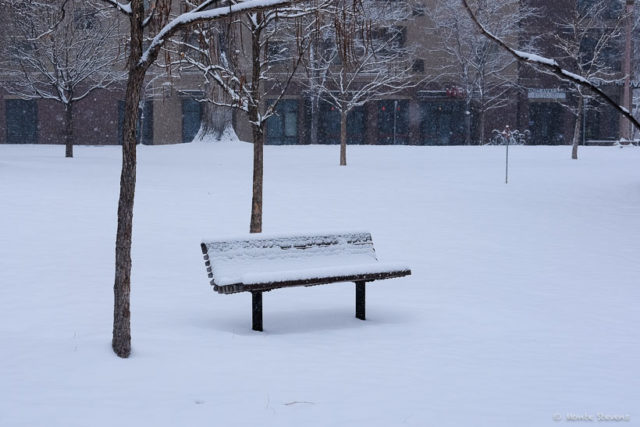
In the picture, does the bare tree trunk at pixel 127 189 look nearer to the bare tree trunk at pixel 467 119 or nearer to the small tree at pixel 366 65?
the small tree at pixel 366 65

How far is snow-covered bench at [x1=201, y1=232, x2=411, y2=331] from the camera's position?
7.93 meters

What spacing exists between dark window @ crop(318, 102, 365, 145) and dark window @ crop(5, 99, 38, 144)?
17583 mm

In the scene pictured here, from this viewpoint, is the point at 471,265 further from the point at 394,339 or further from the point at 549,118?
the point at 549,118

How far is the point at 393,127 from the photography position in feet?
165

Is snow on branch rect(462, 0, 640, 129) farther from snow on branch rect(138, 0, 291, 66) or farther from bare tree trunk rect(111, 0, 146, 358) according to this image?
bare tree trunk rect(111, 0, 146, 358)

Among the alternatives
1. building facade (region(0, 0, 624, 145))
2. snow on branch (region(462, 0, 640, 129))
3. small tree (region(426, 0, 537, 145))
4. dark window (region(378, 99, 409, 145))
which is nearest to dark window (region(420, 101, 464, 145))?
building facade (region(0, 0, 624, 145))

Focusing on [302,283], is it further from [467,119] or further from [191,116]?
[191,116]

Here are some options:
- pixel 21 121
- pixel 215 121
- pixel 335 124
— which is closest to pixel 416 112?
pixel 335 124

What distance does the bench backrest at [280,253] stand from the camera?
8172mm

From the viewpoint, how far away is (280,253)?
8641 mm

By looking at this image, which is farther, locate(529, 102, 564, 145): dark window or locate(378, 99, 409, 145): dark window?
locate(529, 102, 564, 145): dark window

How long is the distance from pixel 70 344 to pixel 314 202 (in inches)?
505

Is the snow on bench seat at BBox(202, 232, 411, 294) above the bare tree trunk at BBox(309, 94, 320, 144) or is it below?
below

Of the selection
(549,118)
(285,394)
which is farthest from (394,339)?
(549,118)
